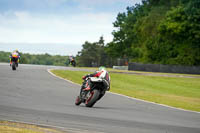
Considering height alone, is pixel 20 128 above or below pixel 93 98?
below

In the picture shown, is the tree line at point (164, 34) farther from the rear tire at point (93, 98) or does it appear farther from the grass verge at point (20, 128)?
the grass verge at point (20, 128)

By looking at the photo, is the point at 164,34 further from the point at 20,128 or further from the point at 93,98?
the point at 20,128

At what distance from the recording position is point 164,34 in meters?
61.0

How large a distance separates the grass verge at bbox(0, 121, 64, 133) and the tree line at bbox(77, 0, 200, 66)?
48990 millimetres

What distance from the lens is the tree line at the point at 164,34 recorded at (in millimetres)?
56094

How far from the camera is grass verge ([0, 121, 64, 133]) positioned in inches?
290

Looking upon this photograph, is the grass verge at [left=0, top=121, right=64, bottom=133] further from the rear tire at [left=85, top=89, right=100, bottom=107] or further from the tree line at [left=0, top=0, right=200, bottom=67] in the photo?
the tree line at [left=0, top=0, right=200, bottom=67]

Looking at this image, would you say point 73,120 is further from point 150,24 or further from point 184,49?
point 150,24

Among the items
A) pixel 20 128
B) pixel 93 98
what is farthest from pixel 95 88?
pixel 20 128

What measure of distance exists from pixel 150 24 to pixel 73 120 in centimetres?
5909

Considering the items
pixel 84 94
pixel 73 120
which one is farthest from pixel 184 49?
pixel 73 120

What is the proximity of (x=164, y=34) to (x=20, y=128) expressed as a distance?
5483 centimetres

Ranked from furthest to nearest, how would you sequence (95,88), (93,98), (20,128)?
1. (95,88)
2. (93,98)
3. (20,128)

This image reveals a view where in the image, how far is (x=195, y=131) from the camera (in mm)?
9414
